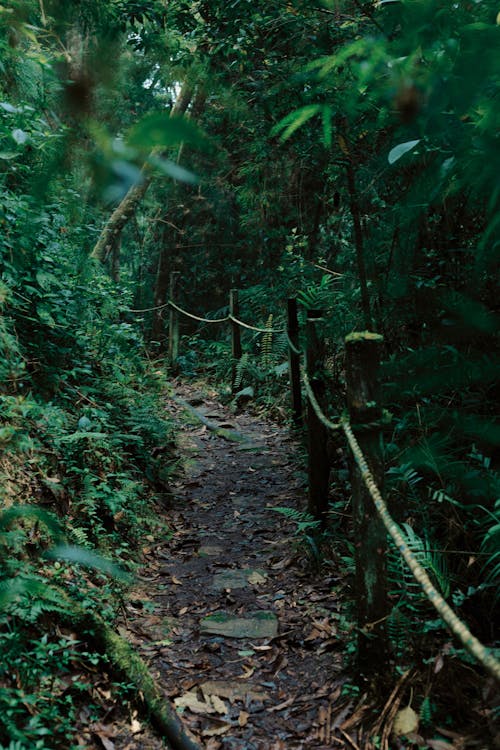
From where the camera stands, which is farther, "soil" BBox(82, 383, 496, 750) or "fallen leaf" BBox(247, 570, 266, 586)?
"fallen leaf" BBox(247, 570, 266, 586)

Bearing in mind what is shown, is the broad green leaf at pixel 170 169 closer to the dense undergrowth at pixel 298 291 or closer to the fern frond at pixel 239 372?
the dense undergrowth at pixel 298 291

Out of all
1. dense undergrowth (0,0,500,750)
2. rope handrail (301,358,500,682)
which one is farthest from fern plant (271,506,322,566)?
rope handrail (301,358,500,682)

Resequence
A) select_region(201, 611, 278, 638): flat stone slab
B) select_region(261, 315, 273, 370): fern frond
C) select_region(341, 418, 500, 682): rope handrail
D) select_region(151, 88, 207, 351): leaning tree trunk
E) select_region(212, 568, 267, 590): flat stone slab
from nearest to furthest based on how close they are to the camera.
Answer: select_region(341, 418, 500, 682): rope handrail → select_region(201, 611, 278, 638): flat stone slab → select_region(212, 568, 267, 590): flat stone slab → select_region(261, 315, 273, 370): fern frond → select_region(151, 88, 207, 351): leaning tree trunk

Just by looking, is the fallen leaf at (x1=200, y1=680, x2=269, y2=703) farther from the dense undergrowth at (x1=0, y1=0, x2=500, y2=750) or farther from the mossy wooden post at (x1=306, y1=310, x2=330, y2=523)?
the mossy wooden post at (x1=306, y1=310, x2=330, y2=523)

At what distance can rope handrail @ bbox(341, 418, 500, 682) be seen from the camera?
121cm

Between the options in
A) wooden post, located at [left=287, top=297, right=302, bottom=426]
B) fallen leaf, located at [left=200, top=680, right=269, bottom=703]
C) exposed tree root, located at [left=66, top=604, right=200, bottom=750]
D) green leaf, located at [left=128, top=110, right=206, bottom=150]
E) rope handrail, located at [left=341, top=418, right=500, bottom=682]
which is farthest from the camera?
wooden post, located at [left=287, top=297, right=302, bottom=426]

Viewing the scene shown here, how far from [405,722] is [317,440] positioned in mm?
1898

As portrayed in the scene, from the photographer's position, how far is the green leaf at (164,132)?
53 cm

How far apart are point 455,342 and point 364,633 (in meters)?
1.66

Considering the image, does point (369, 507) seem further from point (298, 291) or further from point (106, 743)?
point (298, 291)

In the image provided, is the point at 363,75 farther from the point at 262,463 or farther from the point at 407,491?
the point at 262,463

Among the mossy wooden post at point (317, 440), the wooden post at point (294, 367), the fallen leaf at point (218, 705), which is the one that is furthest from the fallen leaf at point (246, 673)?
the wooden post at point (294, 367)

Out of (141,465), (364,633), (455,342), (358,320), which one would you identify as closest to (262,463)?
(141,465)

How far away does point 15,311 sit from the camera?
4.22 metres
